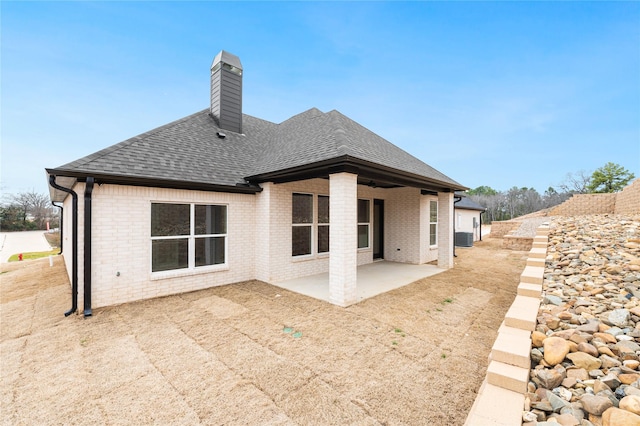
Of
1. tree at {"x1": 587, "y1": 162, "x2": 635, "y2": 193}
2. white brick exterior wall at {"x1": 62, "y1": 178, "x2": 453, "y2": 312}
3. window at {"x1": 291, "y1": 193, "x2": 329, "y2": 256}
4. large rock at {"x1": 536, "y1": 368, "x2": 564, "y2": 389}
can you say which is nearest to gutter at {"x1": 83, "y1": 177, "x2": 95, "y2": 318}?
white brick exterior wall at {"x1": 62, "y1": 178, "x2": 453, "y2": 312}

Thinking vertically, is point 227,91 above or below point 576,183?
above

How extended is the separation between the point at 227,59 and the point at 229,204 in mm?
6090

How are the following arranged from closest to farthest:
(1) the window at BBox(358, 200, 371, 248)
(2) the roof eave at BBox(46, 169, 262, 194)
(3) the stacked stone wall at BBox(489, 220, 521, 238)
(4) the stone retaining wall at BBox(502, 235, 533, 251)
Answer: (2) the roof eave at BBox(46, 169, 262, 194) → (1) the window at BBox(358, 200, 371, 248) → (4) the stone retaining wall at BBox(502, 235, 533, 251) → (3) the stacked stone wall at BBox(489, 220, 521, 238)

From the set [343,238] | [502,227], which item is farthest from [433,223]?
[502,227]

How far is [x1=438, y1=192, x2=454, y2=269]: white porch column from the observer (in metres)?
9.45

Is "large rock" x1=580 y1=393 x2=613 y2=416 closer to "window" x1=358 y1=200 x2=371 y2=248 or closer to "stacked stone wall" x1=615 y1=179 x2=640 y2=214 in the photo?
"window" x1=358 y1=200 x2=371 y2=248

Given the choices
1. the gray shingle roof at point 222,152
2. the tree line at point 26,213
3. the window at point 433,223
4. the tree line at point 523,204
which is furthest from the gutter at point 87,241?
the tree line at point 26,213

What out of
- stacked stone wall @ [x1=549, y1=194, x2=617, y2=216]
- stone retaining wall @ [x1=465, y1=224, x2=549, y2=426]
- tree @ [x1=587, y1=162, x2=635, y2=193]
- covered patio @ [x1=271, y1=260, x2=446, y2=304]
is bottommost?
covered patio @ [x1=271, y1=260, x2=446, y2=304]

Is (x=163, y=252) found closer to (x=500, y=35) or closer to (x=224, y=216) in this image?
(x=224, y=216)

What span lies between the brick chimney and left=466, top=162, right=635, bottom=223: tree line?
36746mm

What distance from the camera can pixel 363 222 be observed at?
996 centimetres

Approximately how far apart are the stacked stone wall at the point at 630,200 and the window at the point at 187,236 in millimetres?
14999

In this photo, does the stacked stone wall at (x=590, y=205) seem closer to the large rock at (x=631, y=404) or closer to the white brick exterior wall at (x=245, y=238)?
the white brick exterior wall at (x=245, y=238)

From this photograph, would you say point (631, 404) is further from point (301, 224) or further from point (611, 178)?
point (611, 178)
